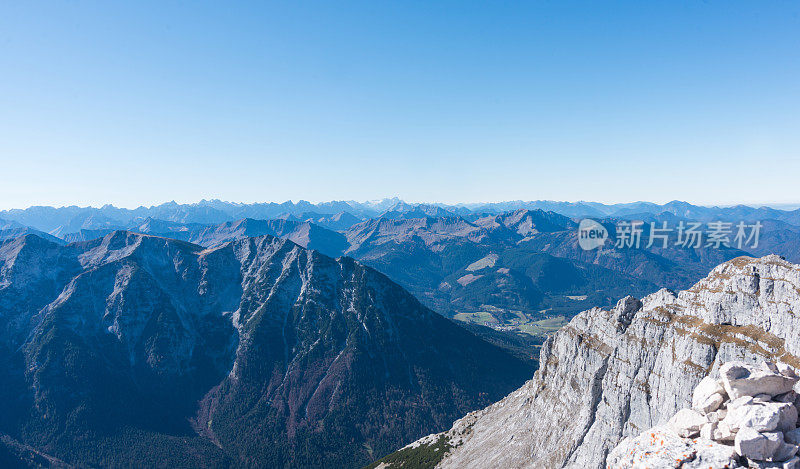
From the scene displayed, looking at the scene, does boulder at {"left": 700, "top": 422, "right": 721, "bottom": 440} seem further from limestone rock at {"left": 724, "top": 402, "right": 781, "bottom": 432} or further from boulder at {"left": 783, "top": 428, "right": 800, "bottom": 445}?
boulder at {"left": 783, "top": 428, "right": 800, "bottom": 445}

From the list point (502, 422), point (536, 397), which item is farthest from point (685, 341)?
point (502, 422)

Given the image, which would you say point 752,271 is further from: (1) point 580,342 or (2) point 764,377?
(2) point 764,377

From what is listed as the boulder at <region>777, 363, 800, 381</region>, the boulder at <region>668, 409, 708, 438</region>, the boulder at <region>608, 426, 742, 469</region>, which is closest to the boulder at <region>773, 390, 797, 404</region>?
the boulder at <region>777, 363, 800, 381</region>

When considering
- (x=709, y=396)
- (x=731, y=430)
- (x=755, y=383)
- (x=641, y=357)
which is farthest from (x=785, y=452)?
(x=641, y=357)

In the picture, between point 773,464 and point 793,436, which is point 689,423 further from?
point 793,436

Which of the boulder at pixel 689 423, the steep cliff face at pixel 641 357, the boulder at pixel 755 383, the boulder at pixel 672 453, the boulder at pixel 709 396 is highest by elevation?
the boulder at pixel 755 383

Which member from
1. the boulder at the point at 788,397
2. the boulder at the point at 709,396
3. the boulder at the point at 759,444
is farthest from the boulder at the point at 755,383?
the boulder at the point at 759,444

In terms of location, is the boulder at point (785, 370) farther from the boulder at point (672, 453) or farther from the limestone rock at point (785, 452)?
the boulder at point (672, 453)

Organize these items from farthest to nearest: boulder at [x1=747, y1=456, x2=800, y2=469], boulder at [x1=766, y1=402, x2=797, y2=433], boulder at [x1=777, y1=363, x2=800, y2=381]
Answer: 1. boulder at [x1=777, y1=363, x2=800, y2=381]
2. boulder at [x1=766, y1=402, x2=797, y2=433]
3. boulder at [x1=747, y1=456, x2=800, y2=469]

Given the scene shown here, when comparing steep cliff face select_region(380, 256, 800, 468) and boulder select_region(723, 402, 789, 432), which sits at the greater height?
boulder select_region(723, 402, 789, 432)
